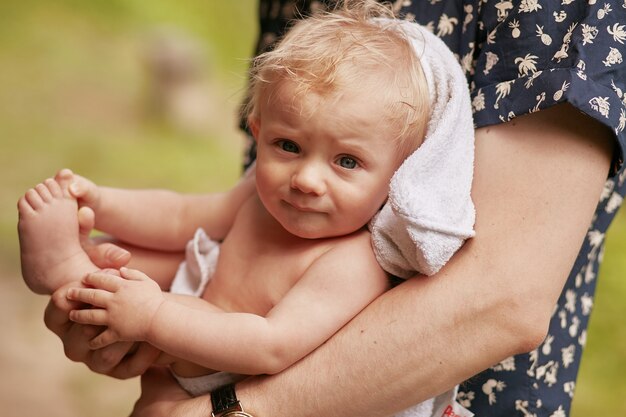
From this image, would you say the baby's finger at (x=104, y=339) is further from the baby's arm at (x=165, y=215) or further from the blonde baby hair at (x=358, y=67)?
the blonde baby hair at (x=358, y=67)

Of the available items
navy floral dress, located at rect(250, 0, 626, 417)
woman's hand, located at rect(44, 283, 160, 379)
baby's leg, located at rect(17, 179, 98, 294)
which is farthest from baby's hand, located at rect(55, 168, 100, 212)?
navy floral dress, located at rect(250, 0, 626, 417)

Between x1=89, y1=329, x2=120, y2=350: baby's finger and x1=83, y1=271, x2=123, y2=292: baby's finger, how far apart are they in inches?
2.6

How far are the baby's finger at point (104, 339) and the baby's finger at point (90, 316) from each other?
16mm

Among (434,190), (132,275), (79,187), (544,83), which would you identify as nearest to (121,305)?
(132,275)

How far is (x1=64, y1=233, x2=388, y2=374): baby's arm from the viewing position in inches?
44.3

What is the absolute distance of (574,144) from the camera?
109 cm

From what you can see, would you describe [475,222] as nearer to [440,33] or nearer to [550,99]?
[550,99]

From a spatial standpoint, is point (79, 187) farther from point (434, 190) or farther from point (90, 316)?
point (434, 190)

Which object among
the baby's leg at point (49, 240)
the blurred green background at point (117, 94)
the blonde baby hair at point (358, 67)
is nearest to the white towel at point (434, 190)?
the blonde baby hair at point (358, 67)

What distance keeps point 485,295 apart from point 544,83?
1.04ft

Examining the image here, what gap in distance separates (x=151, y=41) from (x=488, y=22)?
4.02 meters

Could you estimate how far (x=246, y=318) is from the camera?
1134 millimetres

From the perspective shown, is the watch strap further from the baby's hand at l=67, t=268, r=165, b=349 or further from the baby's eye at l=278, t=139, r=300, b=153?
the baby's eye at l=278, t=139, r=300, b=153

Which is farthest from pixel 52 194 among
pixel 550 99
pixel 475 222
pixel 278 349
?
pixel 550 99
